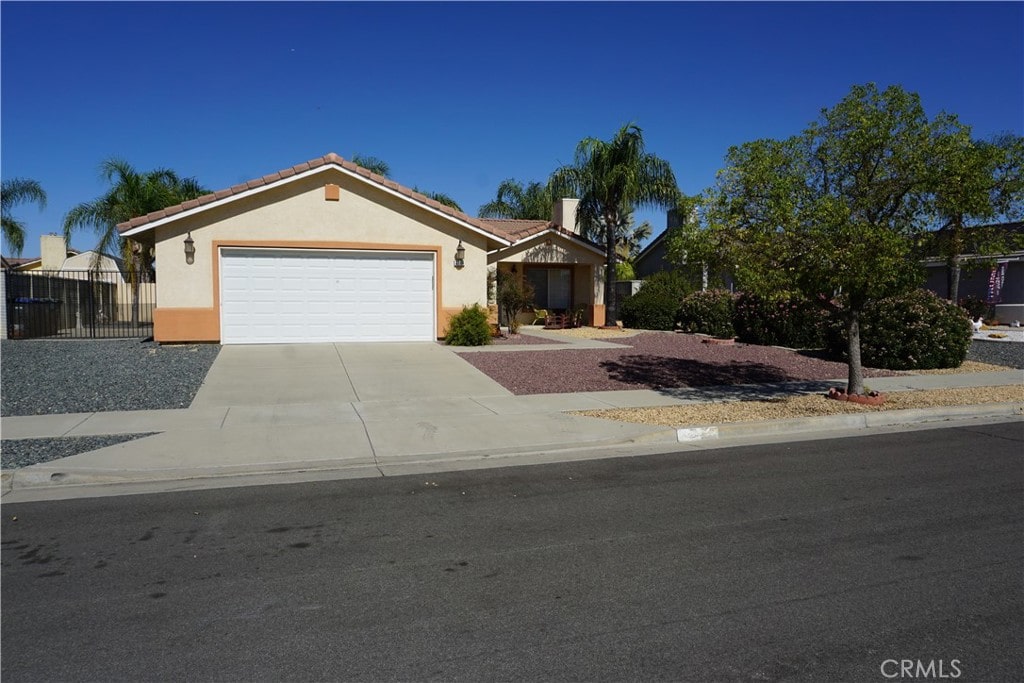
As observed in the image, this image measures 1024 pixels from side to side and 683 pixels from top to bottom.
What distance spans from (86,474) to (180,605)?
3.70 meters

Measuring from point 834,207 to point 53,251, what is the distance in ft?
134

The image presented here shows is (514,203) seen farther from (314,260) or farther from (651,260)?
(314,260)

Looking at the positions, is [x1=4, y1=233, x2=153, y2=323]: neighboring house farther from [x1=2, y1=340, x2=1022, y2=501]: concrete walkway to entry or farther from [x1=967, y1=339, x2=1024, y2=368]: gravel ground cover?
[x1=967, y1=339, x2=1024, y2=368]: gravel ground cover

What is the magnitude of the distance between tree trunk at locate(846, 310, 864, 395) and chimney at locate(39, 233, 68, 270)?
3990 cm

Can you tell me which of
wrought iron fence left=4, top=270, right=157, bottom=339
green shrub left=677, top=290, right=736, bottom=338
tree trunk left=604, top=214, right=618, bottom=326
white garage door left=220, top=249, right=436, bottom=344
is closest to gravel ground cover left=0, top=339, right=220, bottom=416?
white garage door left=220, top=249, right=436, bottom=344

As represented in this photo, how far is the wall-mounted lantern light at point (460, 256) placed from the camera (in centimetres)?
1930

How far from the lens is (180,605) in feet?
14.7

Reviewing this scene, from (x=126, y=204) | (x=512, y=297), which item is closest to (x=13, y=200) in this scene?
(x=126, y=204)

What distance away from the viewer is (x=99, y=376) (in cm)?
1345

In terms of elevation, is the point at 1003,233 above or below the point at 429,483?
above

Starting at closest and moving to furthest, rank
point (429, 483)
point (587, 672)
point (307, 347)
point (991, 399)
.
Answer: point (587, 672), point (429, 483), point (991, 399), point (307, 347)

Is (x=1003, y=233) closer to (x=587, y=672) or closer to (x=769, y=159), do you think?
(x=769, y=159)

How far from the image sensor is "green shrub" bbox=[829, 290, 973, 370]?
15961 millimetres

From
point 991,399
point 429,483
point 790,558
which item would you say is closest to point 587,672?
point 790,558
